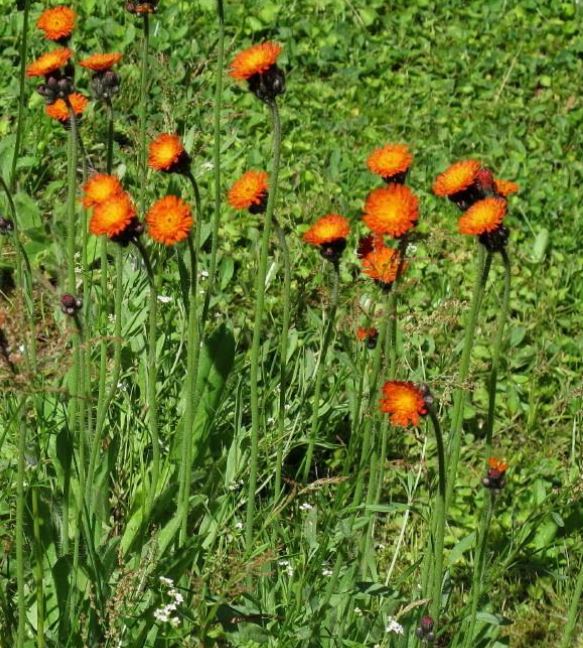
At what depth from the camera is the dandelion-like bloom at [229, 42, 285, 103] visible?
7.38 feet

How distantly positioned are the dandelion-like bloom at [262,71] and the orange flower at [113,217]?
1.13 feet

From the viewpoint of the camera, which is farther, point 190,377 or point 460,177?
point 190,377

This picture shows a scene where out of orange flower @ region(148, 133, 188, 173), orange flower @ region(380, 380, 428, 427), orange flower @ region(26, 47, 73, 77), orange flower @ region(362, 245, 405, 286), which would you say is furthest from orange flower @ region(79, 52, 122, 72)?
orange flower @ region(380, 380, 428, 427)

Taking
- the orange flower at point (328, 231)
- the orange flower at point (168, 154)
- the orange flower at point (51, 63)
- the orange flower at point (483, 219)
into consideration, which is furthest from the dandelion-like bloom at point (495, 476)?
the orange flower at point (51, 63)

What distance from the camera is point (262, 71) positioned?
7.38 ft

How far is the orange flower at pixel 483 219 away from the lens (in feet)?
6.77

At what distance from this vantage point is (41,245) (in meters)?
3.77

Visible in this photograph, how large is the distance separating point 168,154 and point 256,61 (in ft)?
0.85

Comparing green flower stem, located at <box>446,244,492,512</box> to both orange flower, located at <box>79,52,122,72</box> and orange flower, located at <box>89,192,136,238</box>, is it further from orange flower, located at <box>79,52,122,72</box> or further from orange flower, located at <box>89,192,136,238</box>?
orange flower, located at <box>79,52,122,72</box>

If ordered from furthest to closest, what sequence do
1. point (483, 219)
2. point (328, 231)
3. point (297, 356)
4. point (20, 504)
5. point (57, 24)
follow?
1. point (297, 356)
2. point (57, 24)
3. point (328, 231)
4. point (483, 219)
5. point (20, 504)

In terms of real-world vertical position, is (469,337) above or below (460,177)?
below

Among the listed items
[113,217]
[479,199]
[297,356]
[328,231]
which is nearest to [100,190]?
[113,217]

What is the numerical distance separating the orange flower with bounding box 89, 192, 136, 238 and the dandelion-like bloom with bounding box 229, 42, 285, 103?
344 mm

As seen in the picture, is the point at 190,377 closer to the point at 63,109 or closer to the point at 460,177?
the point at 460,177
